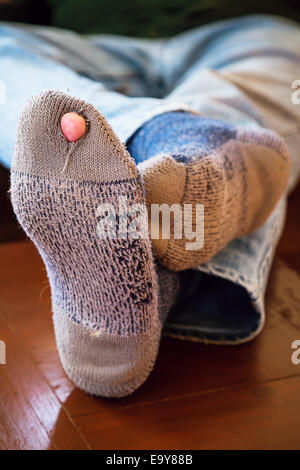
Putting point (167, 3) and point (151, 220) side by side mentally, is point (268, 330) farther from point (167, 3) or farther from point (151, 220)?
point (167, 3)

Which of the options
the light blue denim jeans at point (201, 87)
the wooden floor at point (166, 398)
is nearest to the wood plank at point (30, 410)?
the wooden floor at point (166, 398)

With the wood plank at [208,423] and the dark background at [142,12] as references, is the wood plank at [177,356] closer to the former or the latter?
the wood plank at [208,423]

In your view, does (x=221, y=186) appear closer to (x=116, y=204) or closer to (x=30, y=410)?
(x=116, y=204)

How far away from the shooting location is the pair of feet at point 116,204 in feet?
1.17

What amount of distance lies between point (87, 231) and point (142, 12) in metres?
0.62

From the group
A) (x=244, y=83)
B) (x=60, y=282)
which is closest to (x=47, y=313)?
(x=60, y=282)

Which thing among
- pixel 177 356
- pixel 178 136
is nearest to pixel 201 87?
pixel 178 136

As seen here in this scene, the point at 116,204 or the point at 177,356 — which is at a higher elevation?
the point at 116,204

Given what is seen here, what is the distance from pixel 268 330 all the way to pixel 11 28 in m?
0.46

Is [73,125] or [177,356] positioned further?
[177,356]

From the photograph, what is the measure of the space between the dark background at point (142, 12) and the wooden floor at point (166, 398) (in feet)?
1.65

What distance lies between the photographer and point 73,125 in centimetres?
35

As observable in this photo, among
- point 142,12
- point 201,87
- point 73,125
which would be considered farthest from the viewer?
point 142,12

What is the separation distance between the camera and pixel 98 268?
0.38 metres
